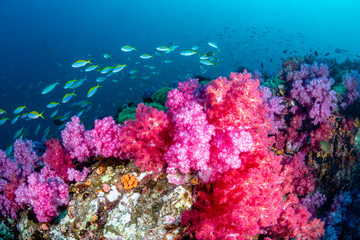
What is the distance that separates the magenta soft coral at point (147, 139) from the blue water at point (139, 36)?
24.4 meters

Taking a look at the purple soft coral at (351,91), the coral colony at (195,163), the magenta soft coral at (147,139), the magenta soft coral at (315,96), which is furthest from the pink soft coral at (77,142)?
the purple soft coral at (351,91)

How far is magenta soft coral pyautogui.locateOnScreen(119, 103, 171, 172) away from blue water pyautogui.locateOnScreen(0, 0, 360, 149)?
24.4 metres

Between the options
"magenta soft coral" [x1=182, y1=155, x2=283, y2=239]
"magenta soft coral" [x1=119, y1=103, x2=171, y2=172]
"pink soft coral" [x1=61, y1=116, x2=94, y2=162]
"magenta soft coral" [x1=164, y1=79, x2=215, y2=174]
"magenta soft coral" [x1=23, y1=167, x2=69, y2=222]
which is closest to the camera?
"magenta soft coral" [x1=182, y1=155, x2=283, y2=239]

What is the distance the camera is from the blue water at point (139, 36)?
130 feet

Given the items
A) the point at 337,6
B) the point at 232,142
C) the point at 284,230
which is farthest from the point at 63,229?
the point at 337,6

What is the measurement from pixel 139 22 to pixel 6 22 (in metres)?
66.5

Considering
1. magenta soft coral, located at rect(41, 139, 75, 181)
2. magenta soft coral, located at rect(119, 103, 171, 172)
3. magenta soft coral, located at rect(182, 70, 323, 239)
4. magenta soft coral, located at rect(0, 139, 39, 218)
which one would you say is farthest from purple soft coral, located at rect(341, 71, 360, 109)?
magenta soft coral, located at rect(0, 139, 39, 218)

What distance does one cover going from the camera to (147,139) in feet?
10.3

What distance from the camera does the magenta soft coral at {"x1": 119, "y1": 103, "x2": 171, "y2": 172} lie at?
120 inches

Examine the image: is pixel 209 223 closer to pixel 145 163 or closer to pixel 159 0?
pixel 145 163

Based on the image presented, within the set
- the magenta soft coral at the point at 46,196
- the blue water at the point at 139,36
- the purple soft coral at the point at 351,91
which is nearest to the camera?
the magenta soft coral at the point at 46,196

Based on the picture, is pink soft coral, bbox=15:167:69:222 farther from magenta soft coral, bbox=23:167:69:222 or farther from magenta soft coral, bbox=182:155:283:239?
magenta soft coral, bbox=182:155:283:239

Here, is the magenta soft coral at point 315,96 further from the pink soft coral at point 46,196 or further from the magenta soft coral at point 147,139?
the pink soft coral at point 46,196

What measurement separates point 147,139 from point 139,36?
91.2 m
